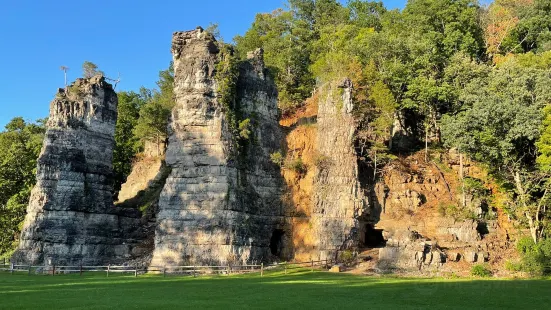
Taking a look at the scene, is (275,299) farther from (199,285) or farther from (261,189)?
(261,189)

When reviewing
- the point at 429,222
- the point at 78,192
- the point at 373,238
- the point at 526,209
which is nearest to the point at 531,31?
the point at 526,209

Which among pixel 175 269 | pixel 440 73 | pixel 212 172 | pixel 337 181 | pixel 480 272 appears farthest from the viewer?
pixel 440 73

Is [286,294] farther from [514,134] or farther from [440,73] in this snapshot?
[440,73]

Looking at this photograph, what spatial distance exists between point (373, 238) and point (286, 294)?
2184 cm

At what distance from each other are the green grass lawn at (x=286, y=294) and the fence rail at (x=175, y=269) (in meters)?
5.15

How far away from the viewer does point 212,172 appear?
Result: 115 feet

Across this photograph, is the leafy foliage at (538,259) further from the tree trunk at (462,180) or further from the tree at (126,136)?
the tree at (126,136)

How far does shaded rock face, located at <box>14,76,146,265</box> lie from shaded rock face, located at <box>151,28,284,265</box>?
Result: 6.77 m

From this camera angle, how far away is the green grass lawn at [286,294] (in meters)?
17.4

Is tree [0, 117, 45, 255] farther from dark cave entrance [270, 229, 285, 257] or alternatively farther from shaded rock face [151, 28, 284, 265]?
dark cave entrance [270, 229, 285, 257]

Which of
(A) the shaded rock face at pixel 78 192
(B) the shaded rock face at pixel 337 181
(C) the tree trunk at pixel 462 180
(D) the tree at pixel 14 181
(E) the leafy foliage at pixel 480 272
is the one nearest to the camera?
(E) the leafy foliage at pixel 480 272

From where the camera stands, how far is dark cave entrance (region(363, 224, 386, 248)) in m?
39.5

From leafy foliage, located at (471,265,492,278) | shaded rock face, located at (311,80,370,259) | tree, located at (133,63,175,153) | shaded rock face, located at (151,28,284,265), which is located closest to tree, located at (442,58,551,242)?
leafy foliage, located at (471,265,492,278)

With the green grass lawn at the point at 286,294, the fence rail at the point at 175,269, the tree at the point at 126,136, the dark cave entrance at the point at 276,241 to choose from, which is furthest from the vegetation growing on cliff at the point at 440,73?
the tree at the point at 126,136
